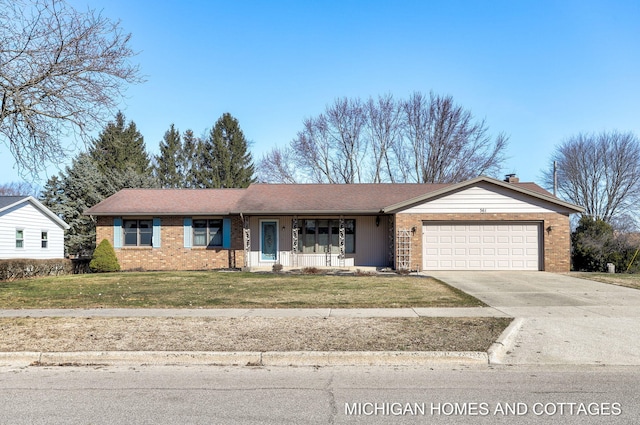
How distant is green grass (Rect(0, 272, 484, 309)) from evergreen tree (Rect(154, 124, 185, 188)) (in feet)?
125

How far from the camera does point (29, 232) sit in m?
29.0

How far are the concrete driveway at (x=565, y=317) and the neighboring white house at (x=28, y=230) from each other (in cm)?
2276

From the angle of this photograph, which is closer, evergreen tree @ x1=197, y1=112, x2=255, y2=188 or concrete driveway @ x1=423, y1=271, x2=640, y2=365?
concrete driveway @ x1=423, y1=271, x2=640, y2=365

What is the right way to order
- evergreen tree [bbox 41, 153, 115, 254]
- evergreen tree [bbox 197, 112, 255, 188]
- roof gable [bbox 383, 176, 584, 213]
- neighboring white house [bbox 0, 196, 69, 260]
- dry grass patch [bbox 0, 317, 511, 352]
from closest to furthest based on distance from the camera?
dry grass patch [bbox 0, 317, 511, 352], roof gable [bbox 383, 176, 584, 213], neighboring white house [bbox 0, 196, 69, 260], evergreen tree [bbox 41, 153, 115, 254], evergreen tree [bbox 197, 112, 255, 188]

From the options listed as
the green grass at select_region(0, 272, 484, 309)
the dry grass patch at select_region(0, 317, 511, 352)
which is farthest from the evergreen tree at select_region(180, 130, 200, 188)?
the dry grass patch at select_region(0, 317, 511, 352)

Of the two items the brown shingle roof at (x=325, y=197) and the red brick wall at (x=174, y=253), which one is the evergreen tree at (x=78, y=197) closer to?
the red brick wall at (x=174, y=253)

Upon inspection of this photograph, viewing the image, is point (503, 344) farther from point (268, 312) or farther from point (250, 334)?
point (268, 312)

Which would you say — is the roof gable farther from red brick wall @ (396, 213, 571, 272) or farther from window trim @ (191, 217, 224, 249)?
window trim @ (191, 217, 224, 249)

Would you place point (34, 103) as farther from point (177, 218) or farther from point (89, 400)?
point (177, 218)

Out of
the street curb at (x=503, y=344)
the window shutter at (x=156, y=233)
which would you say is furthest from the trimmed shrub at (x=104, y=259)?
the street curb at (x=503, y=344)

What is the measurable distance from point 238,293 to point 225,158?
4248 cm

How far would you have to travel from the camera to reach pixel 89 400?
5.39 meters

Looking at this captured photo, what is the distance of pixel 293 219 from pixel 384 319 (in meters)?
14.6

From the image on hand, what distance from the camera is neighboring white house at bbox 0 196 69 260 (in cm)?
2697
